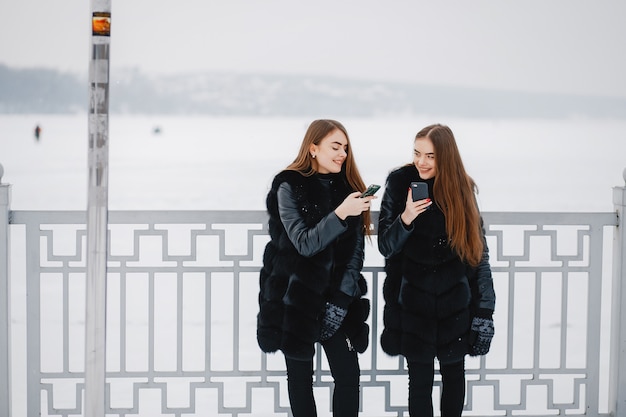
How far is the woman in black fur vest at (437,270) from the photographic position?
8.41ft

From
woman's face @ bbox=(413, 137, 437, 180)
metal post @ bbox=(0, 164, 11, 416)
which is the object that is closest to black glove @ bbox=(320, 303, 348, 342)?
woman's face @ bbox=(413, 137, 437, 180)

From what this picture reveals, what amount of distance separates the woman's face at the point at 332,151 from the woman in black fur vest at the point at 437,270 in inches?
7.3

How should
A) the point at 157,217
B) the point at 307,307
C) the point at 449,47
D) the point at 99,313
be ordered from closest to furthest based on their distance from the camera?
1. the point at 99,313
2. the point at 307,307
3. the point at 157,217
4. the point at 449,47

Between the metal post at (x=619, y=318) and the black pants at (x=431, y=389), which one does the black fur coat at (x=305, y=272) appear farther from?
the metal post at (x=619, y=318)

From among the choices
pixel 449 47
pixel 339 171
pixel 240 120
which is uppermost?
pixel 449 47

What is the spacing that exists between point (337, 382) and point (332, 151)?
2.36ft

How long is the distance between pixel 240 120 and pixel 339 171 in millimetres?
36514

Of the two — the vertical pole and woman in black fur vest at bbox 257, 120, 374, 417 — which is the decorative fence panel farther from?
the vertical pole

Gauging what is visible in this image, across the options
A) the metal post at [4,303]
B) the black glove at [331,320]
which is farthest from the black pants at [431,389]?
the metal post at [4,303]

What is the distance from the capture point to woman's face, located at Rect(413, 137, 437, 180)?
2564 millimetres

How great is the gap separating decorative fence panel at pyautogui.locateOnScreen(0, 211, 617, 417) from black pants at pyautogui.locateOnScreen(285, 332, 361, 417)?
1.21 ft

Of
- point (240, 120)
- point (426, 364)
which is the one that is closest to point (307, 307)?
point (426, 364)

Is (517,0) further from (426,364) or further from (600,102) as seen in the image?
(426,364)

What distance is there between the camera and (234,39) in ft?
131
